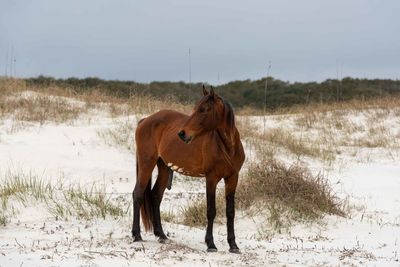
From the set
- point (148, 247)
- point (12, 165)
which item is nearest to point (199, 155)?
point (148, 247)

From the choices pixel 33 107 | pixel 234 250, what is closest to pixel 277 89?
pixel 33 107

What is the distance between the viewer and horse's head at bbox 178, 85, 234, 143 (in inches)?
234

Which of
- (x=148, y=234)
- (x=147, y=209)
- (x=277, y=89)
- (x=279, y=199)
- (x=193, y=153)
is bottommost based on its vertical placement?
(x=148, y=234)

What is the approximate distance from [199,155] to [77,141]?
6116 mm

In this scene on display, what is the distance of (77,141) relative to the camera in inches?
472

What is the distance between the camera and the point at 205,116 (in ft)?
19.6

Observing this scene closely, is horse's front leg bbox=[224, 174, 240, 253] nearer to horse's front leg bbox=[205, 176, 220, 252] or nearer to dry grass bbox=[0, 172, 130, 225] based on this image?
horse's front leg bbox=[205, 176, 220, 252]

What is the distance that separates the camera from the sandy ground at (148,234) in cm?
582

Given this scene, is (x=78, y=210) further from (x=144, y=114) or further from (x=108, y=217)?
(x=144, y=114)

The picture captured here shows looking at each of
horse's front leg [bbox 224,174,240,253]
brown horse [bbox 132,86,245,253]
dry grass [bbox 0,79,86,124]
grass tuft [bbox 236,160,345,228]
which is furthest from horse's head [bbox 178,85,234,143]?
dry grass [bbox 0,79,86,124]

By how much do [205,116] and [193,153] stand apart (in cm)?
59

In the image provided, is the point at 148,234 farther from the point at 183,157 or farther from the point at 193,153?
the point at 193,153

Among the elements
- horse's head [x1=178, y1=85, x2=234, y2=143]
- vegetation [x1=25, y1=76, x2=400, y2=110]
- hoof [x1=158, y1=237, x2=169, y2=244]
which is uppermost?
vegetation [x1=25, y1=76, x2=400, y2=110]

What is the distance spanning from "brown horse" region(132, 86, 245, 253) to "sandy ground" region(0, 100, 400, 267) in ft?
1.12
